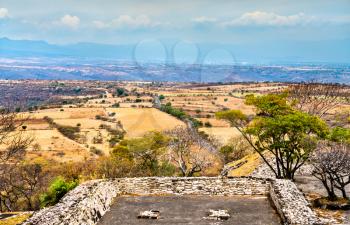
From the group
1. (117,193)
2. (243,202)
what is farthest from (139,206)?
(243,202)

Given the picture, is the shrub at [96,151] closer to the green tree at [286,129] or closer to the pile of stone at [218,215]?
the green tree at [286,129]

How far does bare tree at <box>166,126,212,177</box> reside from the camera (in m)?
37.5

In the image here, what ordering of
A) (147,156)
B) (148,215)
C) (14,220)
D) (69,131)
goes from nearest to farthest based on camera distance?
(148,215)
(14,220)
(147,156)
(69,131)

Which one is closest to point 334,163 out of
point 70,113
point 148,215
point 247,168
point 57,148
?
point 148,215

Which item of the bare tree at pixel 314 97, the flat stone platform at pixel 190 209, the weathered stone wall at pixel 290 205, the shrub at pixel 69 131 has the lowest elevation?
the shrub at pixel 69 131

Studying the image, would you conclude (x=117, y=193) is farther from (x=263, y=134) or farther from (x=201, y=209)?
(x=263, y=134)

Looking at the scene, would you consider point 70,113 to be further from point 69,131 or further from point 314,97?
point 314,97

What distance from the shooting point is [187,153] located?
128 ft

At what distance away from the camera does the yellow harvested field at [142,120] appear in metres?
72.8

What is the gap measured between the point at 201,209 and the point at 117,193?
467 centimetres

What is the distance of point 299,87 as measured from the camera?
40.2 meters

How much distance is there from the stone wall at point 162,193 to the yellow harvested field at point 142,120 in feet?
154

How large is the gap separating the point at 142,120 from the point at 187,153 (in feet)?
156

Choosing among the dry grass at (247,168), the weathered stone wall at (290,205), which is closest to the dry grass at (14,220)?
the weathered stone wall at (290,205)
